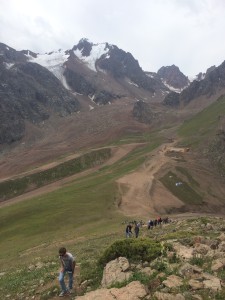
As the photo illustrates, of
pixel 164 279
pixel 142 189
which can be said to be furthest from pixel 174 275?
pixel 142 189

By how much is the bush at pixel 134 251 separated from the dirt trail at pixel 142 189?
64.9 meters

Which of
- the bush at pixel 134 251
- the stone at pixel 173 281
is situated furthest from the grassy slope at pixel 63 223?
the stone at pixel 173 281

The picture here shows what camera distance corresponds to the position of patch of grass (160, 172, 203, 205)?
115750 millimetres

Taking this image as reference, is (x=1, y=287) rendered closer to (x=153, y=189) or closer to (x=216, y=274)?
(x=216, y=274)

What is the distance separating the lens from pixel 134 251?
23.9 metres

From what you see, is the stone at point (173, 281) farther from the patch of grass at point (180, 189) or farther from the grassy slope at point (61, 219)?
the patch of grass at point (180, 189)

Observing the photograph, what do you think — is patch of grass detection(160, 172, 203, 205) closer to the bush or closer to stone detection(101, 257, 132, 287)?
the bush

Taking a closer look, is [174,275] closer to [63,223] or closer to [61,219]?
[63,223]

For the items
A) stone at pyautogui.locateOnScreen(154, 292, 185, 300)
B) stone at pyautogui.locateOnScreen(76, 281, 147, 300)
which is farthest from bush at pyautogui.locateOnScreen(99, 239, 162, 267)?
stone at pyautogui.locateOnScreen(154, 292, 185, 300)

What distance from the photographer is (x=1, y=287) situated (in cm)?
2727

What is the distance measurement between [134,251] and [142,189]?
95210 mm

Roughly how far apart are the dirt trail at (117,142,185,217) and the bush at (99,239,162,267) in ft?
213

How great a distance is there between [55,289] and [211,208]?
9642 centimetres

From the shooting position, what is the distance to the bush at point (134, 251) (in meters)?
23.5
